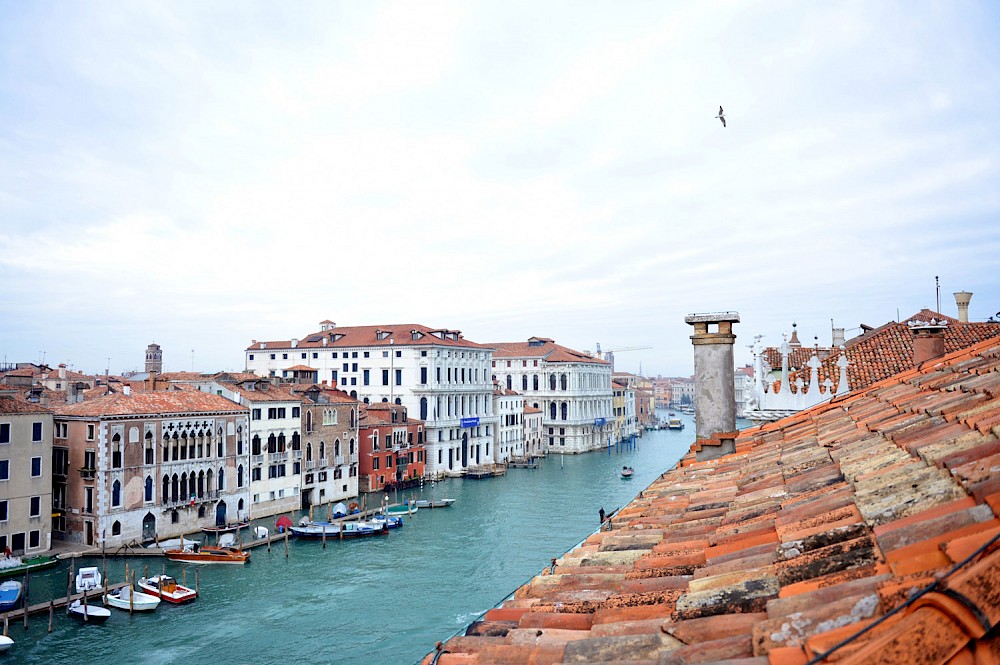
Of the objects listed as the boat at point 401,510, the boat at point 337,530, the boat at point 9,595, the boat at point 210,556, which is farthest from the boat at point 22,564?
the boat at point 401,510

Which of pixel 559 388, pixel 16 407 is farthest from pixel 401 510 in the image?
pixel 559 388

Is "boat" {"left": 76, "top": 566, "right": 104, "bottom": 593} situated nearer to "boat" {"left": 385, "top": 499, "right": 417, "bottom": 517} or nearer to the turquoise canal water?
the turquoise canal water

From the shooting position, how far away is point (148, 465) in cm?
2866

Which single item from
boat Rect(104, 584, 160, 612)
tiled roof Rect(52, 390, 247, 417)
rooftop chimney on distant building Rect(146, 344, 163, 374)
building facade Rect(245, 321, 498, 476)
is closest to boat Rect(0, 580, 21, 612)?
boat Rect(104, 584, 160, 612)

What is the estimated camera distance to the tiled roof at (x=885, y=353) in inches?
630

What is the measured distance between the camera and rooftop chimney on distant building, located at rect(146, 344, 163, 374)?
5531cm

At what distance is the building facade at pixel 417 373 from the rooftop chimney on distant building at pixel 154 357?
6.94 meters

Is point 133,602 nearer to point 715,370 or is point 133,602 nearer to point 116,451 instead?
point 116,451

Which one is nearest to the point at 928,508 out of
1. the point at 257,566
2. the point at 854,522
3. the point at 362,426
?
the point at 854,522

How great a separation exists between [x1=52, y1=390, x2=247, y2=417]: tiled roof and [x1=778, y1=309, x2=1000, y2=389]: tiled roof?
79.9ft

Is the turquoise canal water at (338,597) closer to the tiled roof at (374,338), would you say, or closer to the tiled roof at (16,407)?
the tiled roof at (16,407)

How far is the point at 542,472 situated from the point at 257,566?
30.1 meters

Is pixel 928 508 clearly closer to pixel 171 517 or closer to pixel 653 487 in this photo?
pixel 653 487

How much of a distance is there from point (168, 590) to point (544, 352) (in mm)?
51224
